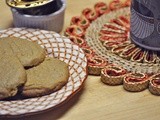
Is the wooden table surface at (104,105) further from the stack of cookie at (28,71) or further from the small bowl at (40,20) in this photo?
the small bowl at (40,20)

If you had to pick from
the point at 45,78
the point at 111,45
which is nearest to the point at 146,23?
the point at 111,45

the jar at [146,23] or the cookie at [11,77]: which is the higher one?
the jar at [146,23]

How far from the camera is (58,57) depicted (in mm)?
684

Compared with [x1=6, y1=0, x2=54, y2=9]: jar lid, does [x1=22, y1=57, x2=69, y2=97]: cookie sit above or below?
below

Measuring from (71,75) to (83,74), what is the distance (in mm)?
19

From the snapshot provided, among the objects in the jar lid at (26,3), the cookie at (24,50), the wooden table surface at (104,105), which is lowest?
the wooden table surface at (104,105)

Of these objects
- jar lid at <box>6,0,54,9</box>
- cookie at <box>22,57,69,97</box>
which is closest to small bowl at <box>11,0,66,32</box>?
jar lid at <box>6,0,54,9</box>

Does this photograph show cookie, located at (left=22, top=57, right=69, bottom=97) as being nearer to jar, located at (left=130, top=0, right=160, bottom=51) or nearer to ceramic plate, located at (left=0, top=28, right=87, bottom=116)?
ceramic plate, located at (left=0, top=28, right=87, bottom=116)

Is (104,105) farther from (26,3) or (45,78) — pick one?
(26,3)

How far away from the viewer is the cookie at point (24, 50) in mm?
632

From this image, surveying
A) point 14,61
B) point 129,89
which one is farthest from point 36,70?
point 129,89

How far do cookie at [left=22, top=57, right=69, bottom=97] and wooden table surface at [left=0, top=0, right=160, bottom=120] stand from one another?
32mm

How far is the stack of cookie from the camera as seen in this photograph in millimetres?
590

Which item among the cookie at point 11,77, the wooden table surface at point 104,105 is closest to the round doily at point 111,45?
the wooden table surface at point 104,105
